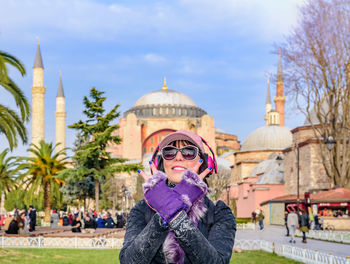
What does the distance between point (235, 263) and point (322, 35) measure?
1932 centimetres

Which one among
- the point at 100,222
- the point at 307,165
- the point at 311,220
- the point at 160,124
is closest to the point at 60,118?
the point at 160,124

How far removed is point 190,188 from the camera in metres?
2.16

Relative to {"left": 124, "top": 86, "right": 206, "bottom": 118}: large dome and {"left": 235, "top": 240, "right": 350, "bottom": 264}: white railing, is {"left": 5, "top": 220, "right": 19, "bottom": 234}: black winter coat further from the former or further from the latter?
{"left": 124, "top": 86, "right": 206, "bottom": 118}: large dome

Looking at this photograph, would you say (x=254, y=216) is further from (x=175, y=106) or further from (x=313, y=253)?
(x=175, y=106)

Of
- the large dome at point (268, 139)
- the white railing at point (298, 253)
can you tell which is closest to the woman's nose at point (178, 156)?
the white railing at point (298, 253)

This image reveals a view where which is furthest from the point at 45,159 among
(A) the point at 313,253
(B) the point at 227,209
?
(B) the point at 227,209

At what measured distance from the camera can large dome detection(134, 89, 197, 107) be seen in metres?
85.0

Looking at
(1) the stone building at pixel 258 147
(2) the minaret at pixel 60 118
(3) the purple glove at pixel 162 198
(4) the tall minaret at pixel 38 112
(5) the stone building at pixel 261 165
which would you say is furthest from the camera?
(2) the minaret at pixel 60 118

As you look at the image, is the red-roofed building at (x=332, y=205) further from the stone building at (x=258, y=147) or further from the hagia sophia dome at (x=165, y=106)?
the hagia sophia dome at (x=165, y=106)

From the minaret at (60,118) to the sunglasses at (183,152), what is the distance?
57217 mm

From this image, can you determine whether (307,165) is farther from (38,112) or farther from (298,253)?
(38,112)

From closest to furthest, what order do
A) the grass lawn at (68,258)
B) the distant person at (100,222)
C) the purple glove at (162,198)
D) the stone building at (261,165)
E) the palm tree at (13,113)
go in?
the purple glove at (162,198) < the grass lawn at (68,258) < the palm tree at (13,113) < the distant person at (100,222) < the stone building at (261,165)

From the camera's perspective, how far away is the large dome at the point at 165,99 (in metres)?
85.0

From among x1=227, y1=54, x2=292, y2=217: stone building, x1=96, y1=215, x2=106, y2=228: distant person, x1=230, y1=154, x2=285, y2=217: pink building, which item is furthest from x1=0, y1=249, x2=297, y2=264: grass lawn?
x1=230, y1=154, x2=285, y2=217: pink building
